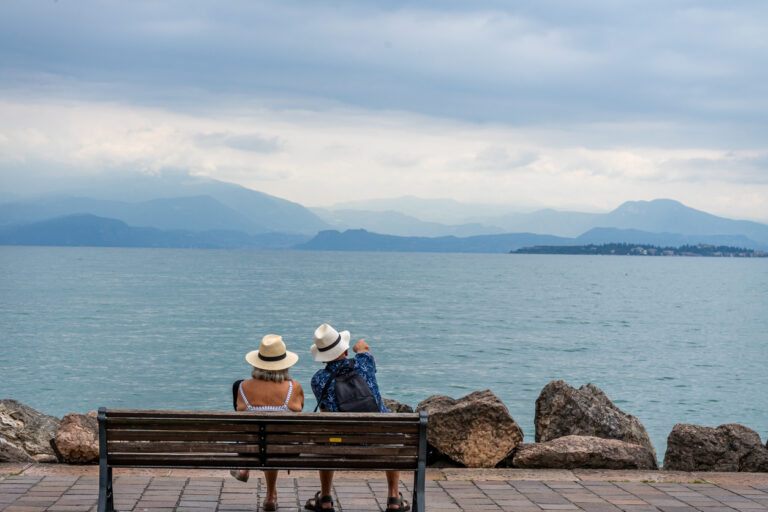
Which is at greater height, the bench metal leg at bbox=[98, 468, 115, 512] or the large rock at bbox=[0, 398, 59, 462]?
the bench metal leg at bbox=[98, 468, 115, 512]

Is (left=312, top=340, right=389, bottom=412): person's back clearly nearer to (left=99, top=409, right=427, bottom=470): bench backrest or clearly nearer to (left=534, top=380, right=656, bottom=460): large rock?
(left=99, top=409, right=427, bottom=470): bench backrest

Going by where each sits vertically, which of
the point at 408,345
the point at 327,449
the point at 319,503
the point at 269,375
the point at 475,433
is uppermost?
the point at 269,375

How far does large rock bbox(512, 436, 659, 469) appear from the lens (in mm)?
7742

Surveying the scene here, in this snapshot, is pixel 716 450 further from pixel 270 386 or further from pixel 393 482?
pixel 270 386

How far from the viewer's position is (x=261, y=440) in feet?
17.9

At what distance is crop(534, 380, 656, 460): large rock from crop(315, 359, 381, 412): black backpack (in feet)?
18.5

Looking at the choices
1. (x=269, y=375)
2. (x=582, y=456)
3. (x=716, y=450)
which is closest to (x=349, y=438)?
(x=269, y=375)

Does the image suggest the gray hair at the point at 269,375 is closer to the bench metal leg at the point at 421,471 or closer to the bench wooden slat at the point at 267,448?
the bench wooden slat at the point at 267,448

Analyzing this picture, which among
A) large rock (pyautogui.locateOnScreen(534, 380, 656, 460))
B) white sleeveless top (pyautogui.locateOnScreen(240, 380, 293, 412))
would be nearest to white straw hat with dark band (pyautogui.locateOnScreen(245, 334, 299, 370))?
white sleeveless top (pyautogui.locateOnScreen(240, 380, 293, 412))

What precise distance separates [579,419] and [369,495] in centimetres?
520

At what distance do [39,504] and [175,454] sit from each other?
1.36 m

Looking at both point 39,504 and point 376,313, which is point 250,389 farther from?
point 376,313

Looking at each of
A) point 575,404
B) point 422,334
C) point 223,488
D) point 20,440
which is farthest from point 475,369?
point 223,488

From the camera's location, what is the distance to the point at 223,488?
667 cm
